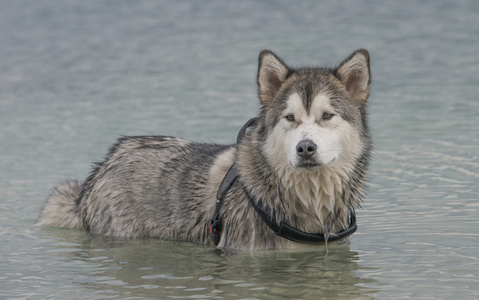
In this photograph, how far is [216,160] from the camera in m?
8.20

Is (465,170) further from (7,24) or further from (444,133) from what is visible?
(7,24)

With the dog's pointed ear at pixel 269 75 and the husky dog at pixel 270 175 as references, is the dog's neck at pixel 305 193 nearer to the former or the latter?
the husky dog at pixel 270 175

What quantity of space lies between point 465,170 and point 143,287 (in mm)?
4800

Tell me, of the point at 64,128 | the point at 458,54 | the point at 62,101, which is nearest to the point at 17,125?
the point at 64,128

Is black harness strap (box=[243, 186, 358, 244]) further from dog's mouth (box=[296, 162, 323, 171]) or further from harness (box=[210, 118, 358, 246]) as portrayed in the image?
dog's mouth (box=[296, 162, 323, 171])

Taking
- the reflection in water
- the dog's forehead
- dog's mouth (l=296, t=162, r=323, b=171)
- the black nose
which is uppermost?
the dog's forehead

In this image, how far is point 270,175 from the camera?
7.32 metres

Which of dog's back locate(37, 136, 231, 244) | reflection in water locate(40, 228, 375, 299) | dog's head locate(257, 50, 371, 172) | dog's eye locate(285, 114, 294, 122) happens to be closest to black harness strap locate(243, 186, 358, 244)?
reflection in water locate(40, 228, 375, 299)

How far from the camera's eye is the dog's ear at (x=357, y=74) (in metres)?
7.30

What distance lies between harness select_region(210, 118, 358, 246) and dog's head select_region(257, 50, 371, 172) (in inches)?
16.4

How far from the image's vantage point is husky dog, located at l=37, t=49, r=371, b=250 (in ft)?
23.0

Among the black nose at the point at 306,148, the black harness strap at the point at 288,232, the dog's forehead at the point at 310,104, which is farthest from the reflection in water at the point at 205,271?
the dog's forehead at the point at 310,104

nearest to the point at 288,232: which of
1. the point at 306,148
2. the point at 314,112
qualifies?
the point at 306,148

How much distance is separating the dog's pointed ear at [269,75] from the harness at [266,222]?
0.30 metres
